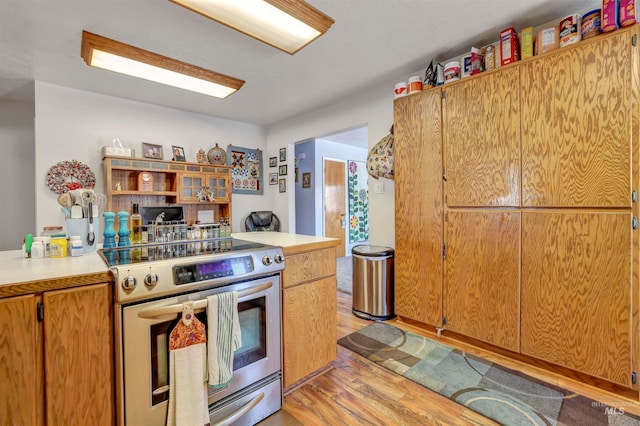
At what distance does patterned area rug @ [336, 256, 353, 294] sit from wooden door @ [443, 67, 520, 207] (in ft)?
6.70

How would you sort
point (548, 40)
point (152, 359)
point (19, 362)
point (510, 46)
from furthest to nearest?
point (510, 46) < point (548, 40) < point (152, 359) < point (19, 362)

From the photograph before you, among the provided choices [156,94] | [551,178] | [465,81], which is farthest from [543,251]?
[156,94]

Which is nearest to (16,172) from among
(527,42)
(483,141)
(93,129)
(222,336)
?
(93,129)

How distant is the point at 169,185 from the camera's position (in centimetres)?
383

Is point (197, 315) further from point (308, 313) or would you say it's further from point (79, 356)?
point (308, 313)

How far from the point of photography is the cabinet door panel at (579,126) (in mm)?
1575

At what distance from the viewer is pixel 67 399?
3.31 ft

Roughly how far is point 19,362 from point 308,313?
1.23 metres

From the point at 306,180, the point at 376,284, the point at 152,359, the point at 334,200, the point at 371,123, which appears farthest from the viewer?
the point at 334,200

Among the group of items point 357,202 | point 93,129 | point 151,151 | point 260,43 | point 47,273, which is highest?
point 260,43

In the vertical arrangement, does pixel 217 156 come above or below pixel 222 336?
above

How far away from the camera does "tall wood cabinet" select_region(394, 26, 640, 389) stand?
158 centimetres

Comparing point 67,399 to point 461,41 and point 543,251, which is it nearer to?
point 543,251

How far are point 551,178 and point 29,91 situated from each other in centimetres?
514
